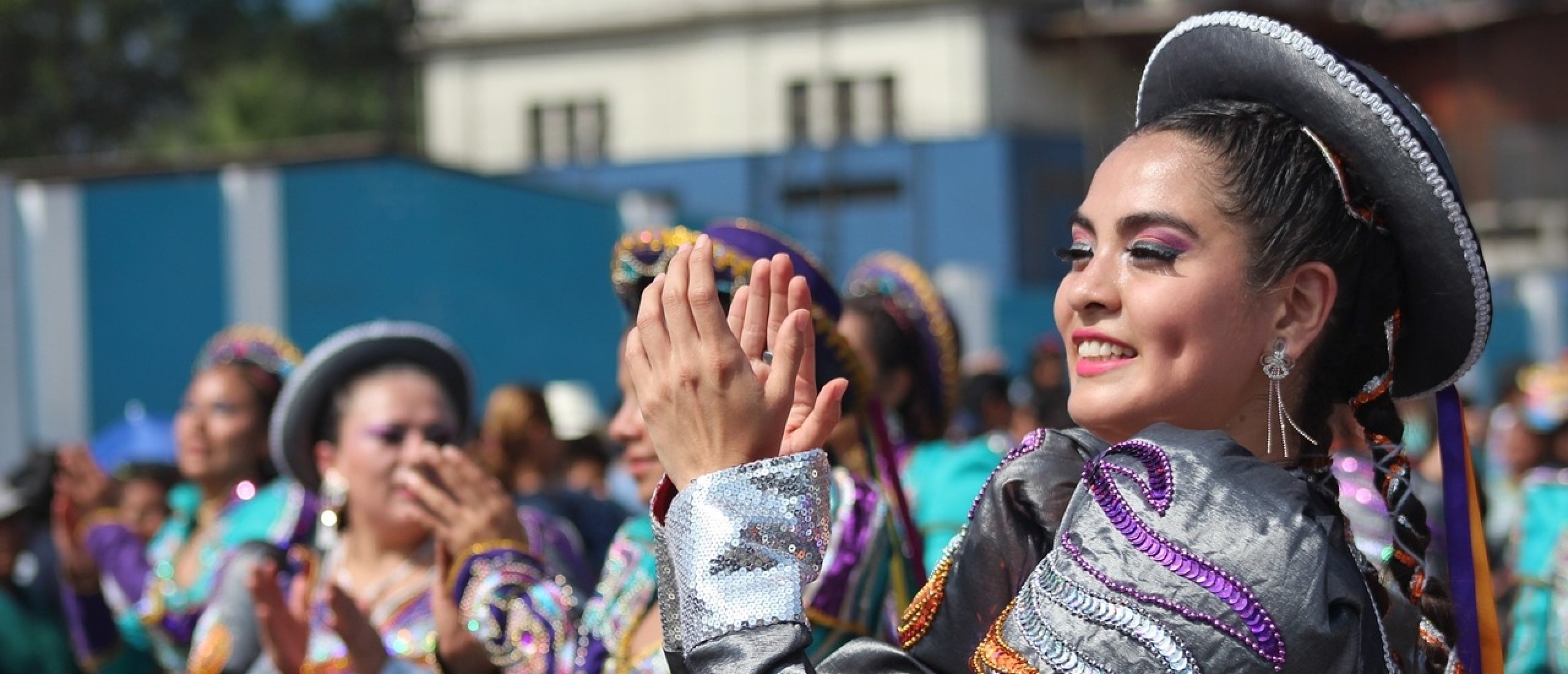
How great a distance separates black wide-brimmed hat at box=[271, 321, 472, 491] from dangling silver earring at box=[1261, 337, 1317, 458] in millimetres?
2673

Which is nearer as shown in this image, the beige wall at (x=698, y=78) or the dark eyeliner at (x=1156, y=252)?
the dark eyeliner at (x=1156, y=252)

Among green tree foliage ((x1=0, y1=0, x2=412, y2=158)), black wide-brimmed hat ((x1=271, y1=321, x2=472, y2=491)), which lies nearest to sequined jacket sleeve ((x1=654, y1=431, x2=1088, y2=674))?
black wide-brimmed hat ((x1=271, y1=321, x2=472, y2=491))

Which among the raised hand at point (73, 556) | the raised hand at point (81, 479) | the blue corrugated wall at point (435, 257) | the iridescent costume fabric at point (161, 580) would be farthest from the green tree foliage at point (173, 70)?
the raised hand at point (73, 556)

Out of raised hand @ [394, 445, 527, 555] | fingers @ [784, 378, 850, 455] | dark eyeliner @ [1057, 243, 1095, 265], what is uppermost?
dark eyeliner @ [1057, 243, 1095, 265]

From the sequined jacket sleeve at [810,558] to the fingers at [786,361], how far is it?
63 mm

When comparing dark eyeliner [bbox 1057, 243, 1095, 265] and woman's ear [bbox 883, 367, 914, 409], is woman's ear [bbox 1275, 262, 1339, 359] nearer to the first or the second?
dark eyeliner [bbox 1057, 243, 1095, 265]

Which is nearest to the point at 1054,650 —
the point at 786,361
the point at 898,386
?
the point at 786,361

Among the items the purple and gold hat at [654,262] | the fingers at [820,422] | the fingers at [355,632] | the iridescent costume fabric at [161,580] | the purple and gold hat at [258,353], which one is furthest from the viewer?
the purple and gold hat at [258,353]

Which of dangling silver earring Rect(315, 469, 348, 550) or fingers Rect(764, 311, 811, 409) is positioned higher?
fingers Rect(764, 311, 811, 409)

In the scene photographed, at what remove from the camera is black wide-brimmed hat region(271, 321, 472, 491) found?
166 inches

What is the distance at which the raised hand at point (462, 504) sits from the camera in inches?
130

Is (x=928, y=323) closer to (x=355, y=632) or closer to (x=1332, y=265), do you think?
(x=355, y=632)

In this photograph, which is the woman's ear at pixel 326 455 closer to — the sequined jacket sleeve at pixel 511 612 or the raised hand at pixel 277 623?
the raised hand at pixel 277 623

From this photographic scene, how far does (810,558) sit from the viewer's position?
1.70 m
